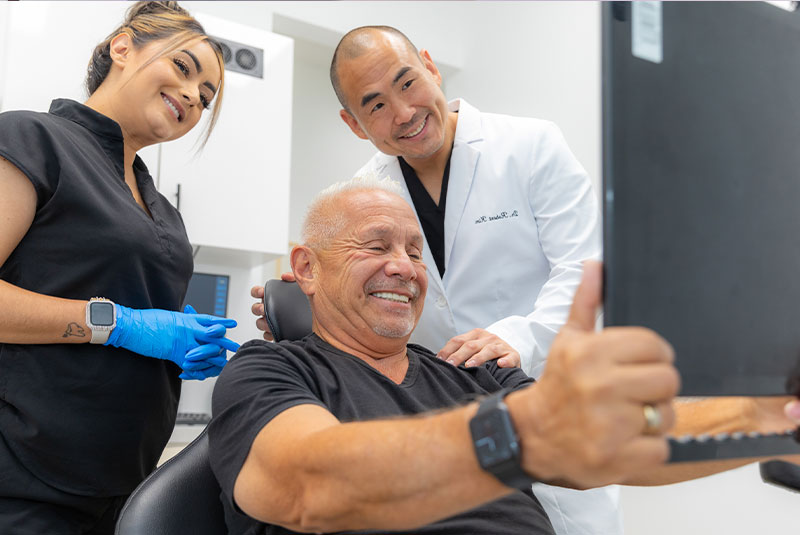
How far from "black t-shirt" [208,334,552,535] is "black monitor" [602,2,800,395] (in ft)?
1.63

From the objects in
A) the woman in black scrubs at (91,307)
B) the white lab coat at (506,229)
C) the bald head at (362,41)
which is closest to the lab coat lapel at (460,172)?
the white lab coat at (506,229)

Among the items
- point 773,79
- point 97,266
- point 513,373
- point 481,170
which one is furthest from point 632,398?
point 481,170

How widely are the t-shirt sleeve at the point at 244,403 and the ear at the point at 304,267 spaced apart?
13.6 inches

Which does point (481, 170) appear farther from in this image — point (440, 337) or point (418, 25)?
point (418, 25)

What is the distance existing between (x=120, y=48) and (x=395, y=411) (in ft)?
3.56

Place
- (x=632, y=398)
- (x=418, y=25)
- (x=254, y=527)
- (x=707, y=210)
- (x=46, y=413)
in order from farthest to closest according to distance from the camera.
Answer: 1. (x=418, y=25)
2. (x=46, y=413)
3. (x=254, y=527)
4. (x=707, y=210)
5. (x=632, y=398)

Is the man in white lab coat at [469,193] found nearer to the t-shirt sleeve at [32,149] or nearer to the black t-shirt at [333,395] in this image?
the black t-shirt at [333,395]

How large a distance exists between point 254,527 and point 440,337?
0.89 meters

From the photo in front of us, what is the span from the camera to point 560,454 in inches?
22.2

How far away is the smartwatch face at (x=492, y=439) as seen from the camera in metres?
0.59

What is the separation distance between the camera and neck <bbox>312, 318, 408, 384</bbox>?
1.35m

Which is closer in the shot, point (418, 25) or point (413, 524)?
point (413, 524)

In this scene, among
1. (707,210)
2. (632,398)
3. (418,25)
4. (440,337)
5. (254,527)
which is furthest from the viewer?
(418,25)

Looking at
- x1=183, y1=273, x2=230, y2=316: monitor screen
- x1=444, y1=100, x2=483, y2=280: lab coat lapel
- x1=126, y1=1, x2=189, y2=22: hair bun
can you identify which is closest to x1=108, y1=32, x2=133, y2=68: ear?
x1=126, y1=1, x2=189, y2=22: hair bun
